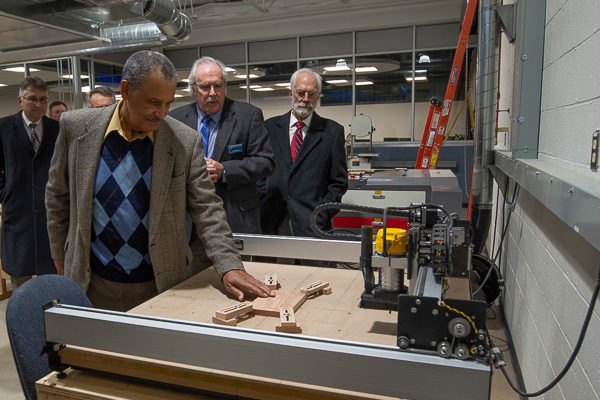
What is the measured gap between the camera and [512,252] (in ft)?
8.10

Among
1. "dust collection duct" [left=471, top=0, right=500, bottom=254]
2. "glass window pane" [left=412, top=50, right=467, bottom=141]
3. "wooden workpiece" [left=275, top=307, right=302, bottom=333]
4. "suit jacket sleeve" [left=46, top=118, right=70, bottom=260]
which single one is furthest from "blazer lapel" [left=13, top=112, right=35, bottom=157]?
"glass window pane" [left=412, top=50, right=467, bottom=141]

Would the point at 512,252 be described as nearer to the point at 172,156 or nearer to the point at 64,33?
the point at 172,156

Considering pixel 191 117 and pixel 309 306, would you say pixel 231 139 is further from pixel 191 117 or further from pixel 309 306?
pixel 309 306

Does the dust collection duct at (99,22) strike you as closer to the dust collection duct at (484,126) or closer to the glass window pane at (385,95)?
the dust collection duct at (484,126)

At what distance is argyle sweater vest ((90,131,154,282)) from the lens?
127 centimetres

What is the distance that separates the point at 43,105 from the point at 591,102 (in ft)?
9.16

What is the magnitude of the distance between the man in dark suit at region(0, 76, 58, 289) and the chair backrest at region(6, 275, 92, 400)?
1933mm

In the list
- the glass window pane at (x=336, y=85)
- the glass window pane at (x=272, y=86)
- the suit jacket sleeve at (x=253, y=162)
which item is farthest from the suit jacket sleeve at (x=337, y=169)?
the glass window pane at (x=272, y=86)

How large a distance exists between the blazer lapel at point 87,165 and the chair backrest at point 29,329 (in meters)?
0.24

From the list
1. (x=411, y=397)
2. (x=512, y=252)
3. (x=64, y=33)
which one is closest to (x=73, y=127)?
(x=411, y=397)

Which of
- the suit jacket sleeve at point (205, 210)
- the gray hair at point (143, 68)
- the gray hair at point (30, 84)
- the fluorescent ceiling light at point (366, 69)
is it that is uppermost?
the fluorescent ceiling light at point (366, 69)

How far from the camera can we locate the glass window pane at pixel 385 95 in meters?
7.75

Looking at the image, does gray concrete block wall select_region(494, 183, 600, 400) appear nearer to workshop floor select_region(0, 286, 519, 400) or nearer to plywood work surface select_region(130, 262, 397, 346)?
workshop floor select_region(0, 286, 519, 400)

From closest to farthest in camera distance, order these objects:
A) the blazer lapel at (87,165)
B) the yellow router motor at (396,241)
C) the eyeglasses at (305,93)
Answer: the yellow router motor at (396,241)
the blazer lapel at (87,165)
the eyeglasses at (305,93)
